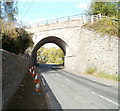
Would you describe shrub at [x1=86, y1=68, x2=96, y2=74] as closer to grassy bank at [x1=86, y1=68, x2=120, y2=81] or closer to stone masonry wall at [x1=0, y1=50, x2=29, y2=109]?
grassy bank at [x1=86, y1=68, x2=120, y2=81]

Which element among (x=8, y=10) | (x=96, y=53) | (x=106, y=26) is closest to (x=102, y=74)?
(x=96, y=53)

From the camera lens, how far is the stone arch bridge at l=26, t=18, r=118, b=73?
67.1 ft

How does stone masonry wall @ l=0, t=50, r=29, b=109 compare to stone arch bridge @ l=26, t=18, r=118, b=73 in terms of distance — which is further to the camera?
stone arch bridge @ l=26, t=18, r=118, b=73

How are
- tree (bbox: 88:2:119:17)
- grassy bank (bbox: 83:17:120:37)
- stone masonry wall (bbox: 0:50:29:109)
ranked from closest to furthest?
stone masonry wall (bbox: 0:50:29:109) < grassy bank (bbox: 83:17:120:37) < tree (bbox: 88:2:119:17)

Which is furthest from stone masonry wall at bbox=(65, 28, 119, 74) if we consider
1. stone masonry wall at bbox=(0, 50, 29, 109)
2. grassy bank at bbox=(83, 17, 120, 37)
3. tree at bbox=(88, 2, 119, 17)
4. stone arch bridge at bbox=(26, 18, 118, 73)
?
stone masonry wall at bbox=(0, 50, 29, 109)

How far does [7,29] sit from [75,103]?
338 inches

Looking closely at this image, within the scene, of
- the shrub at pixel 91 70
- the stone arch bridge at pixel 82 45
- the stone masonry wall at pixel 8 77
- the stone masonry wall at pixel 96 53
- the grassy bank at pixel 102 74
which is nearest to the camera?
the stone masonry wall at pixel 8 77

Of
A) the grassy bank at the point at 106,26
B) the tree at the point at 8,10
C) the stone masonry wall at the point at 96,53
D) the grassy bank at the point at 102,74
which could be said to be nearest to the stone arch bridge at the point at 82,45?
the stone masonry wall at the point at 96,53

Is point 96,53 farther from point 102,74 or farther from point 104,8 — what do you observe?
point 104,8

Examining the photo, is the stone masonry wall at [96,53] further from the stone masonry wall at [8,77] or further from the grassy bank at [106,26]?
the stone masonry wall at [8,77]

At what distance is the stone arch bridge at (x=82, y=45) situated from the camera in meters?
20.5

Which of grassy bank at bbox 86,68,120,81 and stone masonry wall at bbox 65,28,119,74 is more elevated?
stone masonry wall at bbox 65,28,119,74

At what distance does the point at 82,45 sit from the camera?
2620 cm

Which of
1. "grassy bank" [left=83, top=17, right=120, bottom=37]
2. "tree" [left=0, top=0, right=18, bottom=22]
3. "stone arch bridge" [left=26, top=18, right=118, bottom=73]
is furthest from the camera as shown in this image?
"grassy bank" [left=83, top=17, right=120, bottom=37]
